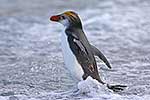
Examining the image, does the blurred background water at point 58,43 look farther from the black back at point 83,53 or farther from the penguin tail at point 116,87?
the black back at point 83,53

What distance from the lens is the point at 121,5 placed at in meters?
13.0

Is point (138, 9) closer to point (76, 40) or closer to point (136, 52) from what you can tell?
point (136, 52)

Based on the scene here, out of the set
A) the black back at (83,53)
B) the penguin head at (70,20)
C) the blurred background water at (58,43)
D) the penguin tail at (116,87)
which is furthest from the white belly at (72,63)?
the blurred background water at (58,43)

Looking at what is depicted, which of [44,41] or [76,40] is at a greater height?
[76,40]

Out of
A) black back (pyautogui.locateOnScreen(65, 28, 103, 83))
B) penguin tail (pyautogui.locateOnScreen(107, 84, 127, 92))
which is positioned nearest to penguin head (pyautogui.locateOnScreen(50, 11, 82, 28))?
black back (pyautogui.locateOnScreen(65, 28, 103, 83))

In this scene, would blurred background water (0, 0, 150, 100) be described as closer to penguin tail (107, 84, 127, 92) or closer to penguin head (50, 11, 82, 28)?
penguin tail (107, 84, 127, 92)

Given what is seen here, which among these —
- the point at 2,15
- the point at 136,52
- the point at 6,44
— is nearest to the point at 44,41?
the point at 6,44

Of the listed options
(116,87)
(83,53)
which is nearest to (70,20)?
(83,53)

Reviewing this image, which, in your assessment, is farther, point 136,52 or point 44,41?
point 44,41

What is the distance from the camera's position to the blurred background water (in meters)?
6.56

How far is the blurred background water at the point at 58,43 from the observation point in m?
6.56

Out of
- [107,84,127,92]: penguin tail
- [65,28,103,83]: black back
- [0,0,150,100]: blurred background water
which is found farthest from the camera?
[0,0,150,100]: blurred background water

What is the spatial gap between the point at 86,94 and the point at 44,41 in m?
3.54

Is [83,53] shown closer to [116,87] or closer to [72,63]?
[72,63]
